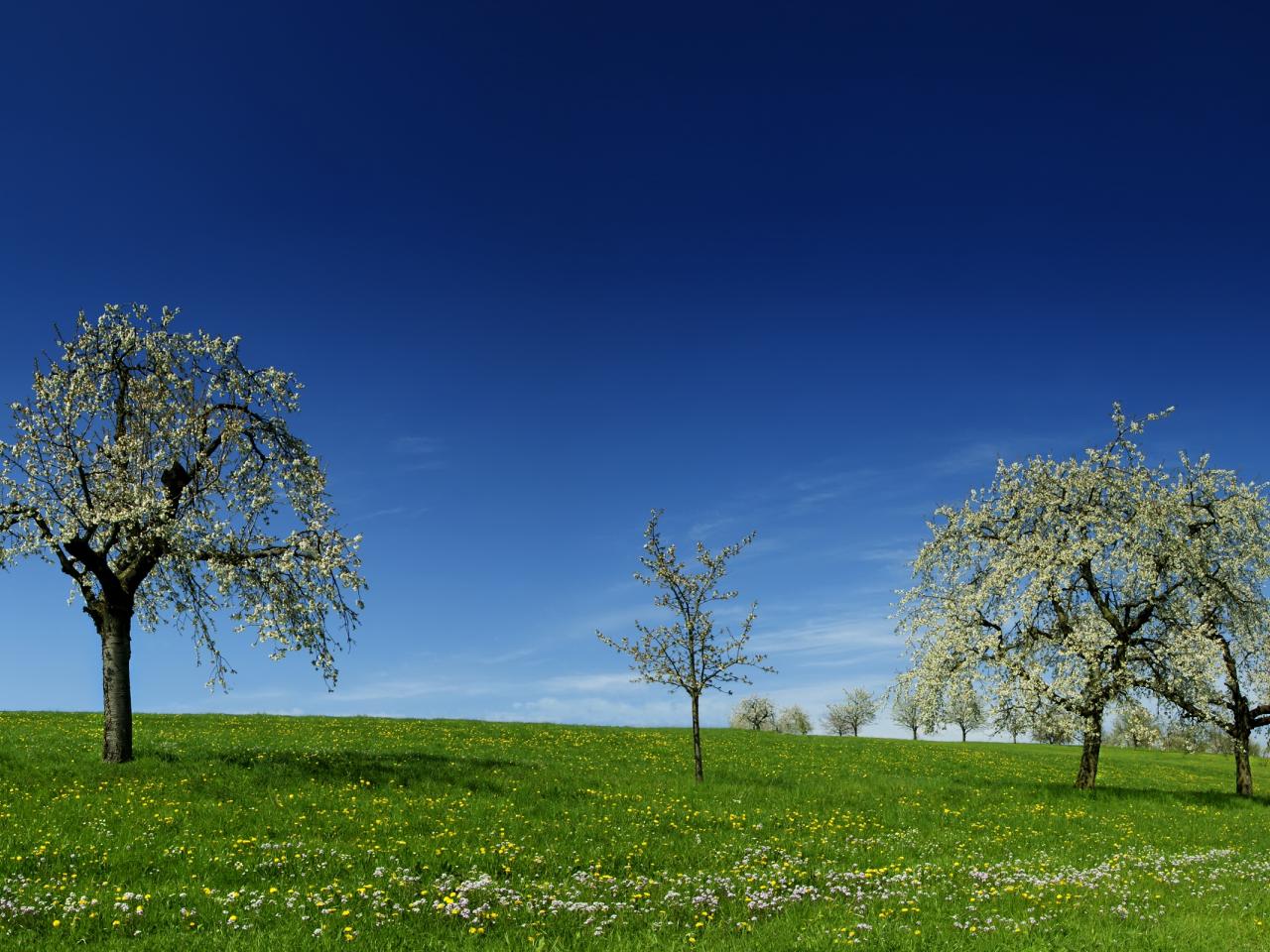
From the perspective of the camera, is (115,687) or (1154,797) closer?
(115,687)

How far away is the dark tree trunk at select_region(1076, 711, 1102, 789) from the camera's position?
103 feet

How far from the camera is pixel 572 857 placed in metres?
14.6

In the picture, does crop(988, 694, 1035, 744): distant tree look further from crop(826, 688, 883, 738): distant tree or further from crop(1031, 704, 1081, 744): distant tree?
crop(826, 688, 883, 738): distant tree

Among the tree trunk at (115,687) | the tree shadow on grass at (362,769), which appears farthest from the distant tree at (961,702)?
the tree trunk at (115,687)

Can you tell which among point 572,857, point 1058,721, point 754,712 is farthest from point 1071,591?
point 754,712

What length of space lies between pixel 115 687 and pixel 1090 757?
33229 millimetres

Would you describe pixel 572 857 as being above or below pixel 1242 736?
above

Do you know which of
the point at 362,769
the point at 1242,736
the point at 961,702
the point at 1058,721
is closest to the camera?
the point at 362,769

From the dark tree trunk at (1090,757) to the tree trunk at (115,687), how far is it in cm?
3073

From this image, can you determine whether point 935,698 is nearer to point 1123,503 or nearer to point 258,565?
point 1123,503

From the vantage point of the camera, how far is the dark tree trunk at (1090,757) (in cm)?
3132

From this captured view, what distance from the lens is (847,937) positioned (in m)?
9.88

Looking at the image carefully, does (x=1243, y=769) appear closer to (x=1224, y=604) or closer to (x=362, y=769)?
(x=1224, y=604)

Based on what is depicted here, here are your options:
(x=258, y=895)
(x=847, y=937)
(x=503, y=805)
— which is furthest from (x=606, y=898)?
(x=503, y=805)
